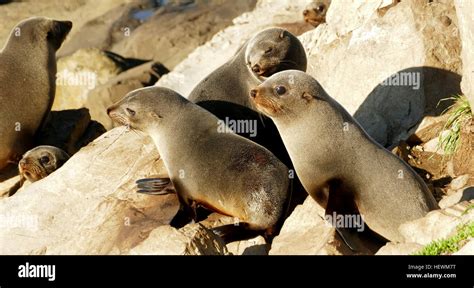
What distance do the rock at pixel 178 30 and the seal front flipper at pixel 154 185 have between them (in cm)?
1320

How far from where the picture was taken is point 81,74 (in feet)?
80.1

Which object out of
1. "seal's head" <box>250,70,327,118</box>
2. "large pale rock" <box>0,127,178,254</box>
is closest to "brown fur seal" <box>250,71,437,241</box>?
"seal's head" <box>250,70,327,118</box>

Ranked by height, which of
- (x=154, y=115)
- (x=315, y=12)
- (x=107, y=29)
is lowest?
(x=107, y=29)

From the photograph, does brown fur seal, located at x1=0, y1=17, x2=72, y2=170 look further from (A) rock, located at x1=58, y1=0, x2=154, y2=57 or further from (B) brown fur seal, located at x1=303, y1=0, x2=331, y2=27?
(A) rock, located at x1=58, y1=0, x2=154, y2=57

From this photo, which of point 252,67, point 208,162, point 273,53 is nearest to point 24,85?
point 252,67

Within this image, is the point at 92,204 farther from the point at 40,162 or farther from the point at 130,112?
the point at 40,162

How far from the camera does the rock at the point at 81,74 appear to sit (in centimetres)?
2411

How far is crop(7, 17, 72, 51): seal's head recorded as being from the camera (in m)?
15.9

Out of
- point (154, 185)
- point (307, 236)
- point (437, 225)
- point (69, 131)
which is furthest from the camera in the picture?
point (69, 131)

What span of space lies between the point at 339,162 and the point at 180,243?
2.19 meters

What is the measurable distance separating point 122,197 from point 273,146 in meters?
1.92

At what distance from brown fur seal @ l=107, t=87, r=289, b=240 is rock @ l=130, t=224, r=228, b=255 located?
4.73ft

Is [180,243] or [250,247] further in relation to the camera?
[250,247]
